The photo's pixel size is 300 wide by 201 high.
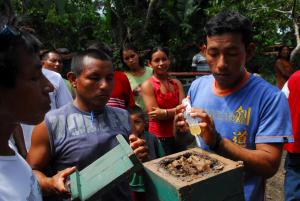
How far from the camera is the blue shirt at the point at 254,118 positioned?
171 centimetres

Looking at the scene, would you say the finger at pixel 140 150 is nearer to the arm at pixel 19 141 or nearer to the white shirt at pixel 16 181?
the white shirt at pixel 16 181

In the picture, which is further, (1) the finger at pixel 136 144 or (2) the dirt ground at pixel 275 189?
(2) the dirt ground at pixel 275 189

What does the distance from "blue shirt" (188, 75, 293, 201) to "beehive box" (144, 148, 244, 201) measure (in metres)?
0.31

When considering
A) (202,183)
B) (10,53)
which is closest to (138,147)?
(202,183)

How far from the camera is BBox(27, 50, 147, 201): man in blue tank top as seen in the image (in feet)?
6.01

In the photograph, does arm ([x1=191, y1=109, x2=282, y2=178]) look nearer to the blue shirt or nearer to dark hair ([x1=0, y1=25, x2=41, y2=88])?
the blue shirt

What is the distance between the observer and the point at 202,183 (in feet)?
4.35

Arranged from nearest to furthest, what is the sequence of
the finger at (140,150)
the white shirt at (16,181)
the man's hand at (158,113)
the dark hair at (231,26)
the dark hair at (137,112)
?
1. the white shirt at (16,181)
2. the finger at (140,150)
3. the dark hair at (231,26)
4. the dark hair at (137,112)
5. the man's hand at (158,113)

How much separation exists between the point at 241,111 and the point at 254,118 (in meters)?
0.08

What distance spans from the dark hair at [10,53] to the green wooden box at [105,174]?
507mm

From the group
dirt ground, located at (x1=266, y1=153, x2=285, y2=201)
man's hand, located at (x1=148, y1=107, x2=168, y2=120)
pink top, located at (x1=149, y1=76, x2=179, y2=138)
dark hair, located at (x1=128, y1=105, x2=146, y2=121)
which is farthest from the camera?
dirt ground, located at (x1=266, y1=153, x2=285, y2=201)

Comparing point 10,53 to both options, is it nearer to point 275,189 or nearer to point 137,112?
point 137,112

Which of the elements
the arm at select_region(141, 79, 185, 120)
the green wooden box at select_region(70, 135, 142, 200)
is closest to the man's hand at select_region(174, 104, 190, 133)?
the green wooden box at select_region(70, 135, 142, 200)

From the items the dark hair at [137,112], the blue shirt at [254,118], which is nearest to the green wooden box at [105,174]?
the blue shirt at [254,118]
